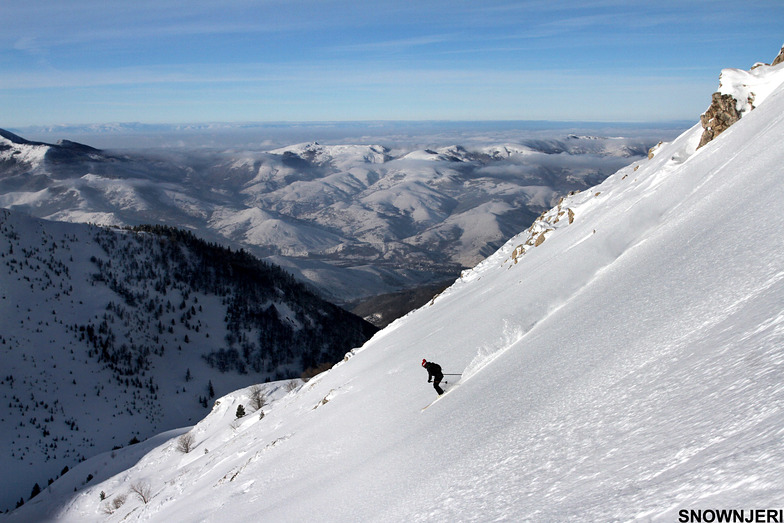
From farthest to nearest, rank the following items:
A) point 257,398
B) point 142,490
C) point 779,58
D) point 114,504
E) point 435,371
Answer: point 257,398, point 114,504, point 142,490, point 779,58, point 435,371

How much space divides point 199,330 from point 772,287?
125 m

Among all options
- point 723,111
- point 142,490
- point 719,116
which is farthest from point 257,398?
point 723,111

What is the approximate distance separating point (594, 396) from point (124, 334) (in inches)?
4700

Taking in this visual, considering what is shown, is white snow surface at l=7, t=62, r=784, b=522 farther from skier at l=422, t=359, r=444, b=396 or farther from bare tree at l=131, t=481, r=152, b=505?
bare tree at l=131, t=481, r=152, b=505

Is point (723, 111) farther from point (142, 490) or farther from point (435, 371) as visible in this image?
point (142, 490)

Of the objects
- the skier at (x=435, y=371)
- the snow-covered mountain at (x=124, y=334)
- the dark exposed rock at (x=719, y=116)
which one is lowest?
the snow-covered mountain at (x=124, y=334)

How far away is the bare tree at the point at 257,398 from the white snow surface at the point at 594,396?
16.9 metres

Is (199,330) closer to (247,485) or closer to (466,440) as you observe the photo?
(247,485)

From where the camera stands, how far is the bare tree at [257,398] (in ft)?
139

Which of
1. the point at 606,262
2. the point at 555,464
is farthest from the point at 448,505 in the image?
the point at 606,262

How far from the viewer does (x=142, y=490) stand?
110 feet

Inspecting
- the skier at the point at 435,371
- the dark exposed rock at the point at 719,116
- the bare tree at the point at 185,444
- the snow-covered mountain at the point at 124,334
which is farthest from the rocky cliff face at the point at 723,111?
the snow-covered mountain at the point at 124,334

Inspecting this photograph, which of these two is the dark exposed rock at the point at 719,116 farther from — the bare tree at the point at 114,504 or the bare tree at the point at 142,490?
the bare tree at the point at 114,504

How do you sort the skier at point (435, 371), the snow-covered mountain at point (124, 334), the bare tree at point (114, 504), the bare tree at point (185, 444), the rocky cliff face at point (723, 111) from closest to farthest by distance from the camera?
the skier at point (435, 371)
the rocky cliff face at point (723, 111)
the bare tree at point (114, 504)
the bare tree at point (185, 444)
the snow-covered mountain at point (124, 334)
